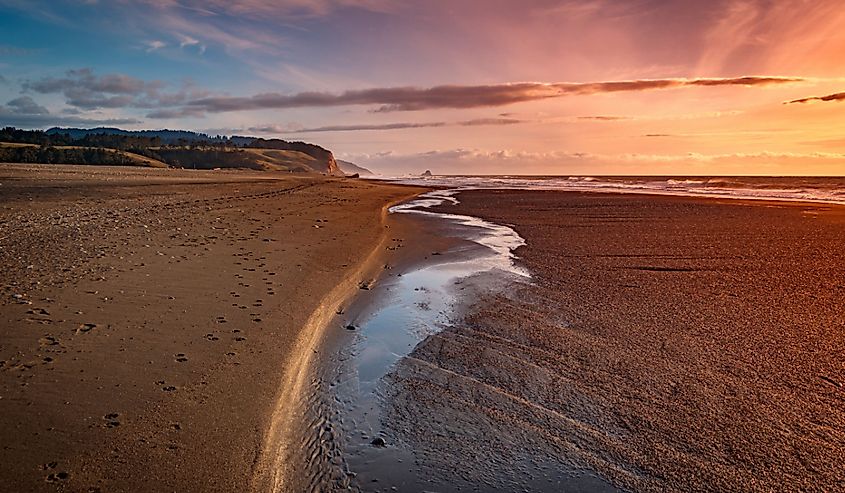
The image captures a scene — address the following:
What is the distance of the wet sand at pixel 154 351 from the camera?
4.12 metres

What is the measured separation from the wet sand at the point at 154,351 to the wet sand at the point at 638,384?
1593 millimetres

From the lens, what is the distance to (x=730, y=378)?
20.7 feet

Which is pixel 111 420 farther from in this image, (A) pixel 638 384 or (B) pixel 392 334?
(A) pixel 638 384

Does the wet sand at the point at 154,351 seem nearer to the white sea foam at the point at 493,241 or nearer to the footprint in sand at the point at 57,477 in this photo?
the footprint in sand at the point at 57,477

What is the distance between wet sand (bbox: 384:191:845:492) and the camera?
182 inches

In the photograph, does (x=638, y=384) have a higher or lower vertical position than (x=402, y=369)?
higher

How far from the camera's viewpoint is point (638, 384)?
6.21 meters

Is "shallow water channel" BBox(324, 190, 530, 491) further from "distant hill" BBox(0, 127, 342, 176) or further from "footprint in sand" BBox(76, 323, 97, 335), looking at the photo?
"distant hill" BBox(0, 127, 342, 176)

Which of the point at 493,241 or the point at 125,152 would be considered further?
the point at 125,152

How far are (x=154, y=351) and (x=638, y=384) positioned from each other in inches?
235

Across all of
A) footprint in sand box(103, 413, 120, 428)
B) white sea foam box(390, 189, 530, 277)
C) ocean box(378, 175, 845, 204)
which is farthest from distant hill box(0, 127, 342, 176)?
footprint in sand box(103, 413, 120, 428)

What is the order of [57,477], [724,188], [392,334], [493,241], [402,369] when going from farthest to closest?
[724,188], [493,241], [392,334], [402,369], [57,477]

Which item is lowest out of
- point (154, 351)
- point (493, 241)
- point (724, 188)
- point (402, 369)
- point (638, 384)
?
point (402, 369)

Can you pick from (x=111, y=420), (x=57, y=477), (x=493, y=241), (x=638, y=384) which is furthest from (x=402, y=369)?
(x=493, y=241)
